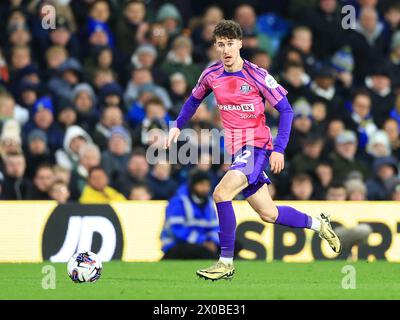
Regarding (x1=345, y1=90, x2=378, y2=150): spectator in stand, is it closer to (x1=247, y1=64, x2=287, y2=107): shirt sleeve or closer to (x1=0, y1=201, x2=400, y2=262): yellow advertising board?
(x1=0, y1=201, x2=400, y2=262): yellow advertising board

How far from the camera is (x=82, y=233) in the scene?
13586mm

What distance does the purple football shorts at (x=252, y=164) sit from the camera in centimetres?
1080

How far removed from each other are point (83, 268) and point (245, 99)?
2.04m

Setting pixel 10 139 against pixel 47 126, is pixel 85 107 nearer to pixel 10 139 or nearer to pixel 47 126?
pixel 47 126

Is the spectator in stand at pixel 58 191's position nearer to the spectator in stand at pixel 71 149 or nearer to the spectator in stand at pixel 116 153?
the spectator in stand at pixel 71 149

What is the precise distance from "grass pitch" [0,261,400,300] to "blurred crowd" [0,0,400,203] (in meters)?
2.05

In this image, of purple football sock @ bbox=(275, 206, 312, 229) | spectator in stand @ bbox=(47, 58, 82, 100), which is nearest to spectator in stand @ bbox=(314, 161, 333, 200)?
spectator in stand @ bbox=(47, 58, 82, 100)

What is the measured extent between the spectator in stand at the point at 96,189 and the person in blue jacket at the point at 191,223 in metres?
1.02

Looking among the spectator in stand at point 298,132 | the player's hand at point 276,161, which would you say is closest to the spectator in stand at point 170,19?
the spectator in stand at point 298,132

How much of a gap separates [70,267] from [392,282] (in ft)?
9.40

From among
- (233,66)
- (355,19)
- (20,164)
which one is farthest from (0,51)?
(233,66)

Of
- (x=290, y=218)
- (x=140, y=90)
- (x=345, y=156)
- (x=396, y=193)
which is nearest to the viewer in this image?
(x=290, y=218)

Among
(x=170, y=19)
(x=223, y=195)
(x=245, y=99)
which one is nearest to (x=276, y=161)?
(x=223, y=195)

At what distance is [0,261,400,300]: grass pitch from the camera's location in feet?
32.2
